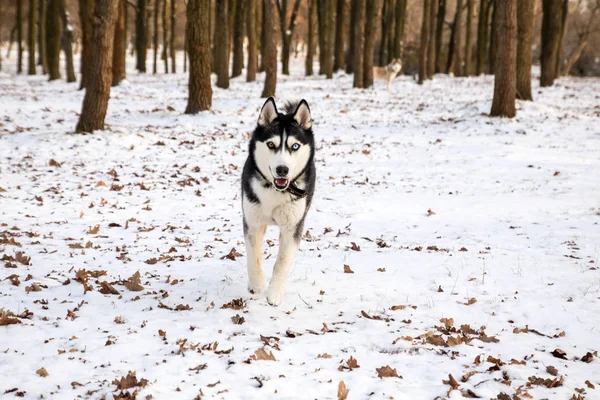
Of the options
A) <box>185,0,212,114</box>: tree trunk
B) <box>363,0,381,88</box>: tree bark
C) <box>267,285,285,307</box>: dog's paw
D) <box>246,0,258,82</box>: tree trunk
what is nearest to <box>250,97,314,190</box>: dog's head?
<box>267,285,285,307</box>: dog's paw

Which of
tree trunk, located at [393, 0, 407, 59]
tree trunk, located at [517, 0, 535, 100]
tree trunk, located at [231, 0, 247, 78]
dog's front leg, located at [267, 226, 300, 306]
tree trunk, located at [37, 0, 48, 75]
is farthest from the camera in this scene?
tree trunk, located at [37, 0, 48, 75]

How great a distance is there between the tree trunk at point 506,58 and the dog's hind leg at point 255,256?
1245cm

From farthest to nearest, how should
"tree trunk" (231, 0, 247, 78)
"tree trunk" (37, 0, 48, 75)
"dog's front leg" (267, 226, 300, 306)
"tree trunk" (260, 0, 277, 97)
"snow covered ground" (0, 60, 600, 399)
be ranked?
"tree trunk" (37, 0, 48, 75)
"tree trunk" (231, 0, 247, 78)
"tree trunk" (260, 0, 277, 97)
"dog's front leg" (267, 226, 300, 306)
"snow covered ground" (0, 60, 600, 399)

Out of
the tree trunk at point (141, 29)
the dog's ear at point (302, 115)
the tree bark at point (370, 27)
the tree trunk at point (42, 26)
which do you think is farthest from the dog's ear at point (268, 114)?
the tree trunk at point (42, 26)

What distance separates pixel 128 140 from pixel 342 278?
9.18m

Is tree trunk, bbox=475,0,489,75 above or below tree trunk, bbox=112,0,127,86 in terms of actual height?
above

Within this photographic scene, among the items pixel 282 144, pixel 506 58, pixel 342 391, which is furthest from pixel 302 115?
pixel 506 58

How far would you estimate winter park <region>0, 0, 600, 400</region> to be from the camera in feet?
12.6

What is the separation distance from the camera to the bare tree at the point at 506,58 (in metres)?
14.6

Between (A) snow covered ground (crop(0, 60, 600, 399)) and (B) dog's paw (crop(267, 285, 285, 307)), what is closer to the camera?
(A) snow covered ground (crop(0, 60, 600, 399))

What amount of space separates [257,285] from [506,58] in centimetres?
1268

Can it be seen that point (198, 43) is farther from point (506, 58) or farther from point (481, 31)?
point (481, 31)

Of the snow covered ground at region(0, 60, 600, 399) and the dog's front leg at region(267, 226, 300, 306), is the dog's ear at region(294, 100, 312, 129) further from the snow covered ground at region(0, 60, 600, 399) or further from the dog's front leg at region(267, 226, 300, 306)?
the dog's front leg at region(267, 226, 300, 306)

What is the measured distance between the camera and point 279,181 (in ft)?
15.4
